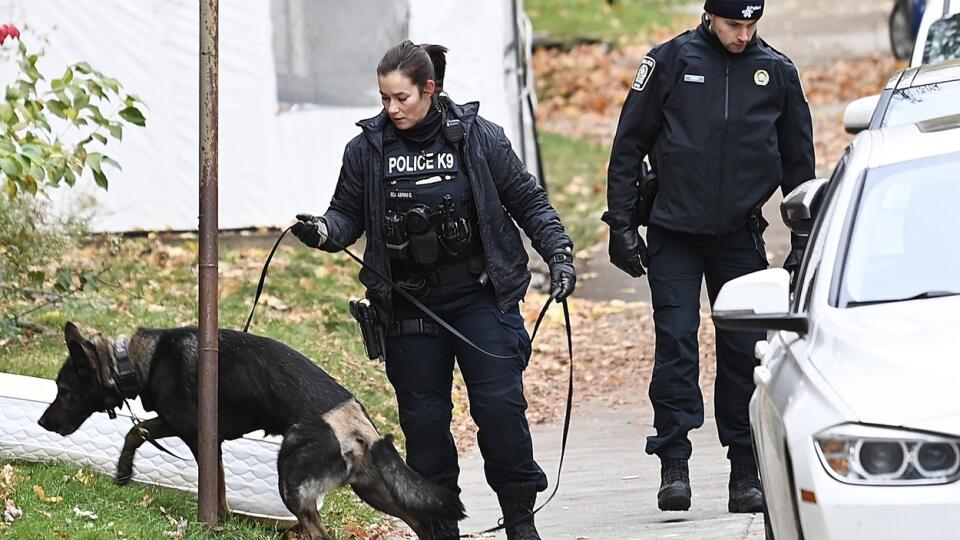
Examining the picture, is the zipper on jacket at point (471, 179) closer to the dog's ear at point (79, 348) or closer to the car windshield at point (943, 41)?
the dog's ear at point (79, 348)

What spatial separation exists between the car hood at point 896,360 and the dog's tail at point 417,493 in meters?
1.88

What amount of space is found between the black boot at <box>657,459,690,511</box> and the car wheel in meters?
16.3

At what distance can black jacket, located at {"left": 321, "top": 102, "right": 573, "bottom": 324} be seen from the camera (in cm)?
559

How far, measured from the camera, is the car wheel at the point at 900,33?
842 inches

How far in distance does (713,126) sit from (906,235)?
180 cm

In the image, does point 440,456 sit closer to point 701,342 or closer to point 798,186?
point 798,186

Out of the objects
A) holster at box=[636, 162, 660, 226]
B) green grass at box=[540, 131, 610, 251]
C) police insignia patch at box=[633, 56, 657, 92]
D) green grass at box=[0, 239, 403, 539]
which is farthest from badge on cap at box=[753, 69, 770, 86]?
green grass at box=[540, 131, 610, 251]

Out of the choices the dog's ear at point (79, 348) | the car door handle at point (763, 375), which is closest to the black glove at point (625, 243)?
the car door handle at point (763, 375)

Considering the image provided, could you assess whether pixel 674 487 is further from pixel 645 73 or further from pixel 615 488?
pixel 645 73

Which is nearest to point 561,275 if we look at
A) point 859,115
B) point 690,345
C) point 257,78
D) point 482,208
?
point 482,208

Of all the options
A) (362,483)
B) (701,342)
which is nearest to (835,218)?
(362,483)

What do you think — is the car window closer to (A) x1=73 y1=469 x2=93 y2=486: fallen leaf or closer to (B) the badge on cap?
(B) the badge on cap

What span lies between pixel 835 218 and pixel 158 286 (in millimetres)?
6501

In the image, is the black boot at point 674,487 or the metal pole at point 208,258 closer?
the metal pole at point 208,258
